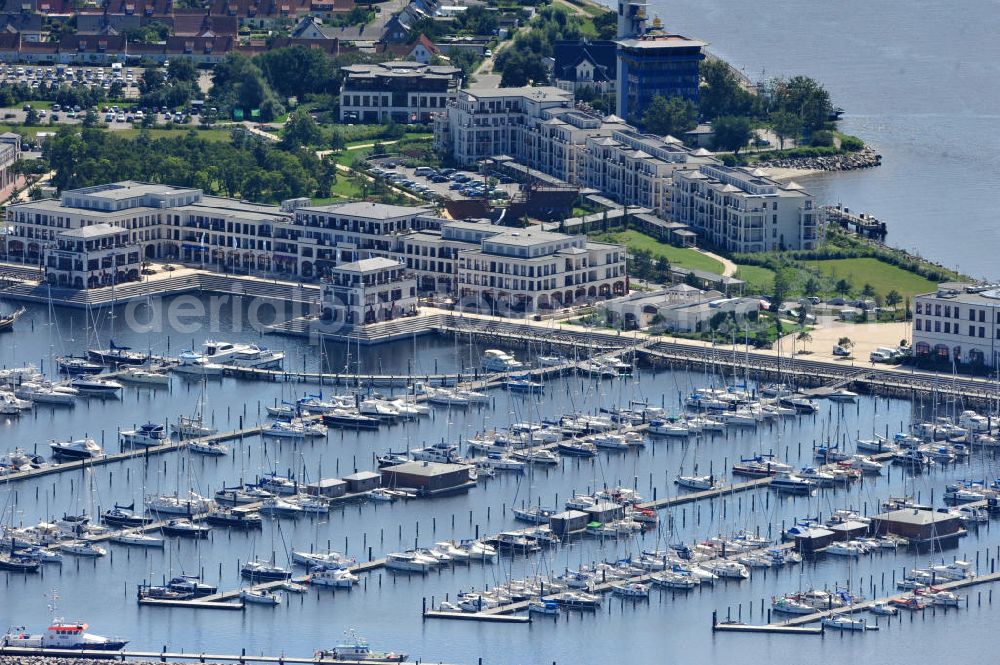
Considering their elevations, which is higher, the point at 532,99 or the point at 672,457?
the point at 532,99

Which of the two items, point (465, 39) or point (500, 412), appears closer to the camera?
point (500, 412)

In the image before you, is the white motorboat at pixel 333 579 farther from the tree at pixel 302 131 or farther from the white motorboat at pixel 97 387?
the tree at pixel 302 131

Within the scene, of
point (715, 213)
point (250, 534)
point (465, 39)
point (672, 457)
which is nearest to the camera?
point (250, 534)

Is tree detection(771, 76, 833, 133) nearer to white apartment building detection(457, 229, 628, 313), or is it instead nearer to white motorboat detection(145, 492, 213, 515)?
white apartment building detection(457, 229, 628, 313)

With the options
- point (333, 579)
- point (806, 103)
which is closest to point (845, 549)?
point (333, 579)

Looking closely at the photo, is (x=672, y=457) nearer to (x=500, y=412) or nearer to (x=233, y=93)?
(x=500, y=412)

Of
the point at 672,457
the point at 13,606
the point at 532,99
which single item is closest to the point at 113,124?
the point at 532,99
